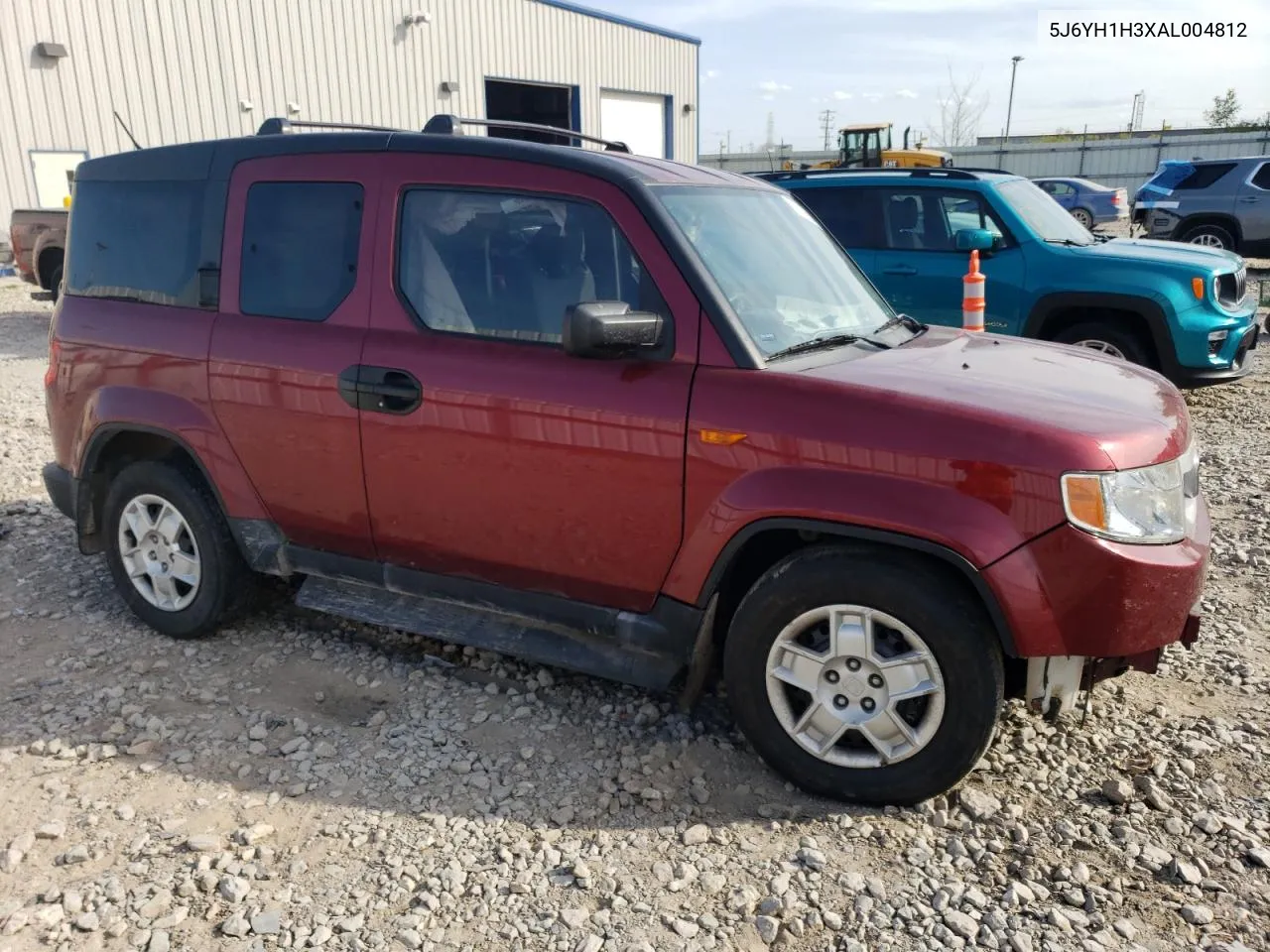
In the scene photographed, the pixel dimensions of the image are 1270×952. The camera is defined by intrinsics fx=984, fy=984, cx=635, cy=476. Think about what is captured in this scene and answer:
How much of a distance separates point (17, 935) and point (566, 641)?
175 cm

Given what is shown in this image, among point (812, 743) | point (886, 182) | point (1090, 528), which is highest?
point (886, 182)

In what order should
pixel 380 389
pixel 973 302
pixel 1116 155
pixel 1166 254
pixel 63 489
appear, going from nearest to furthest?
1. pixel 380 389
2. pixel 63 489
3. pixel 973 302
4. pixel 1166 254
5. pixel 1116 155

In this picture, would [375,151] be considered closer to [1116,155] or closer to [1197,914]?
[1197,914]

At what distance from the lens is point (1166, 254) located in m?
7.98

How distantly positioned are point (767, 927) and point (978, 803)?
880 mm

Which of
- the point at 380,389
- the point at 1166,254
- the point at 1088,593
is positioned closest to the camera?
the point at 1088,593

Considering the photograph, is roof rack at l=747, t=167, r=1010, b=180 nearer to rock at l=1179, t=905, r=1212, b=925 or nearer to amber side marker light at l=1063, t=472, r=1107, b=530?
amber side marker light at l=1063, t=472, r=1107, b=530

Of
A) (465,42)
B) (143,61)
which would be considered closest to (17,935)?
(143,61)

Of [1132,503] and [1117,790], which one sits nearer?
[1132,503]

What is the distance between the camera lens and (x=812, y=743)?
313cm

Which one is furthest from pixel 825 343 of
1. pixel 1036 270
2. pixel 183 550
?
pixel 1036 270

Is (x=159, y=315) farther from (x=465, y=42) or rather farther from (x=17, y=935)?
(x=465, y=42)

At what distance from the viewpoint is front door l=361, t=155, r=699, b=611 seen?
10.4ft

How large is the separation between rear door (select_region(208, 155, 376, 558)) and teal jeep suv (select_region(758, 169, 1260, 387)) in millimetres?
5759
